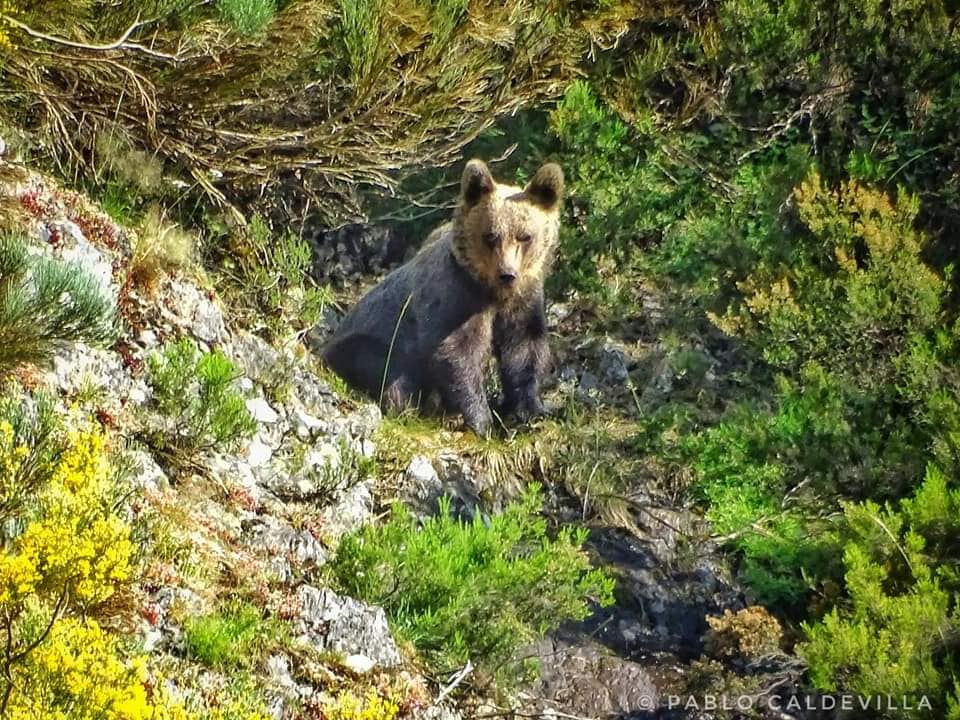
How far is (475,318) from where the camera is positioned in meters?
7.63

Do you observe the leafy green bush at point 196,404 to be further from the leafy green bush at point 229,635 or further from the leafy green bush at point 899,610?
the leafy green bush at point 899,610

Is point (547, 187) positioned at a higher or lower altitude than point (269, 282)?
higher

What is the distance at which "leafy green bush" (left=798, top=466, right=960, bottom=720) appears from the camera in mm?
4938

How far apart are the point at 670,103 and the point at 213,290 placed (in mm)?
3924

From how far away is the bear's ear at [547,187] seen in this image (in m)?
7.64

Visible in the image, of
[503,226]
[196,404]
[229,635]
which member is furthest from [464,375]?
[229,635]

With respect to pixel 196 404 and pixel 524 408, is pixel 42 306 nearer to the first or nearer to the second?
pixel 196 404

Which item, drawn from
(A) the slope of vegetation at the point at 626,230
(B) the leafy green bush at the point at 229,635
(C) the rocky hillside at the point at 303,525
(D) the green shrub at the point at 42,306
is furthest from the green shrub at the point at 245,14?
(B) the leafy green bush at the point at 229,635

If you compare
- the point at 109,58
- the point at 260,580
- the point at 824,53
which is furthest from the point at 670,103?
the point at 260,580

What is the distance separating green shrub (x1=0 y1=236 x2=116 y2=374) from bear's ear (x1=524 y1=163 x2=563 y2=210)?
161 inches

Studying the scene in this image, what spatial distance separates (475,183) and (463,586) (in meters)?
3.27

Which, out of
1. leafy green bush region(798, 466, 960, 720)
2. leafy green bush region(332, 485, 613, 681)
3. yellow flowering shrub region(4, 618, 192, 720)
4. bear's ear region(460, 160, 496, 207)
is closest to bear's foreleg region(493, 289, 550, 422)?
bear's ear region(460, 160, 496, 207)

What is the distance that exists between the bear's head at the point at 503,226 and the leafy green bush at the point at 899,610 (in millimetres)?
2630

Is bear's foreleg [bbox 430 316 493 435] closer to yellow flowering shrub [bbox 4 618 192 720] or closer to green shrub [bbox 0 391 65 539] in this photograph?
green shrub [bbox 0 391 65 539]
